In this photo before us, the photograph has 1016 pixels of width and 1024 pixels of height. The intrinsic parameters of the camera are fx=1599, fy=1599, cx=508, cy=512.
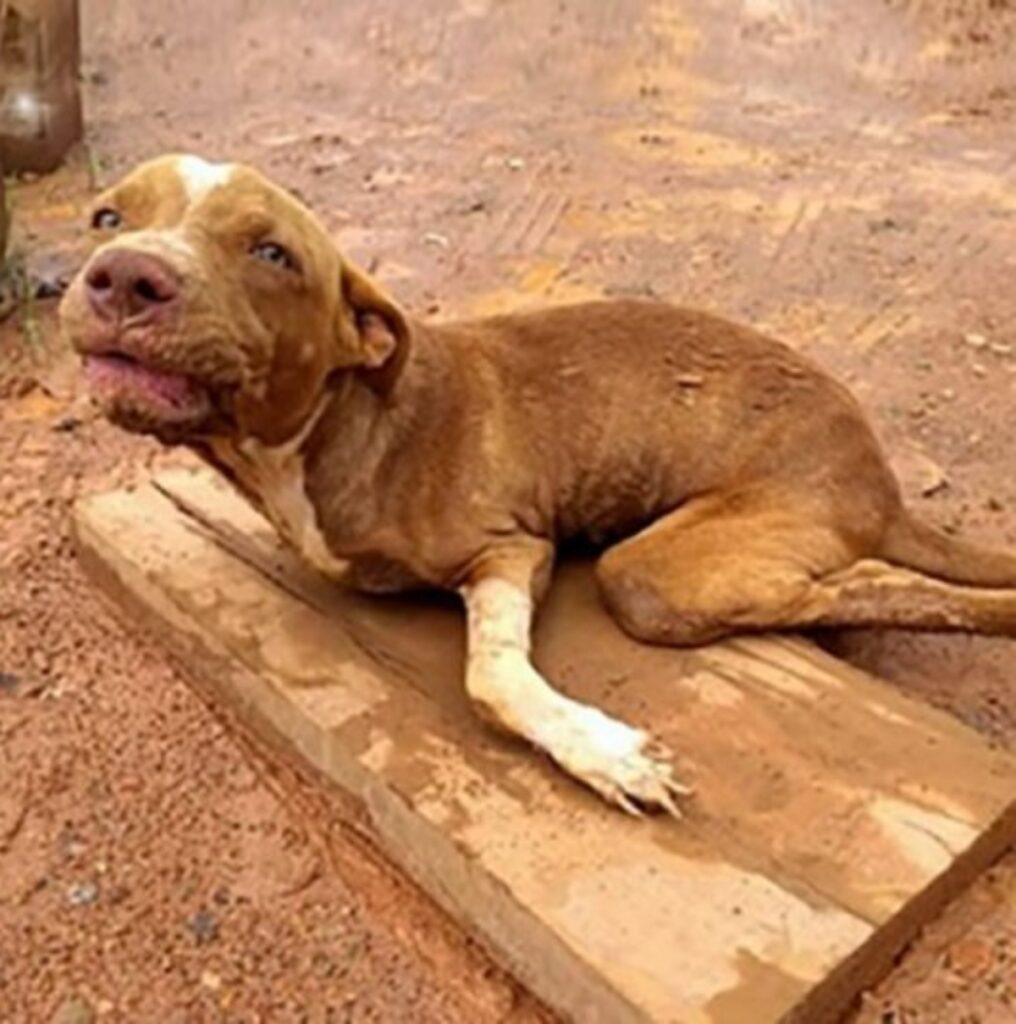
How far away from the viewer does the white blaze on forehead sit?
2.39m

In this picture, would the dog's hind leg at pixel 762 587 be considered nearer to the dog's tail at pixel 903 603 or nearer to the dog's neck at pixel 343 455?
the dog's tail at pixel 903 603

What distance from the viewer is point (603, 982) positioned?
212 centimetres

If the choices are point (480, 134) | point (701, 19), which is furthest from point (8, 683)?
point (701, 19)

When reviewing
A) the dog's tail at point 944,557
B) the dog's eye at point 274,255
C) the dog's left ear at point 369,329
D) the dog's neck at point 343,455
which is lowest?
the dog's tail at point 944,557

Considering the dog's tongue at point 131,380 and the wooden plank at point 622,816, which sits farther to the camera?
the dog's tongue at point 131,380

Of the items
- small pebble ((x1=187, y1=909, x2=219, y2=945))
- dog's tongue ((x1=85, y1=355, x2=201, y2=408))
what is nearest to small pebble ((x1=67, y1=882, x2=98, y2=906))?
small pebble ((x1=187, y1=909, x2=219, y2=945))

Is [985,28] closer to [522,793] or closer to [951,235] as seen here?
[951,235]

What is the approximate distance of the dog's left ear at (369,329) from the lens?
2605mm

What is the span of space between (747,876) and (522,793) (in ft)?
1.22

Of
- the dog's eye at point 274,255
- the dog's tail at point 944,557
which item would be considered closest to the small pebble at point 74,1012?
the dog's eye at point 274,255

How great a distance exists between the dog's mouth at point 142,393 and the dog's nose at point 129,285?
3.0 inches

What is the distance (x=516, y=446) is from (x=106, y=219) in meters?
0.81

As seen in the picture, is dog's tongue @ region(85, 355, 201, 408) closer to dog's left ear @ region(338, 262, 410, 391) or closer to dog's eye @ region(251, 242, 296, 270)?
dog's eye @ region(251, 242, 296, 270)

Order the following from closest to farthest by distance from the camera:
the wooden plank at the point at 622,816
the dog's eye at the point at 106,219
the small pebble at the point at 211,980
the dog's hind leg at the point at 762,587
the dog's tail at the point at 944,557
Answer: the wooden plank at the point at 622,816 → the small pebble at the point at 211,980 → the dog's eye at the point at 106,219 → the dog's hind leg at the point at 762,587 → the dog's tail at the point at 944,557
